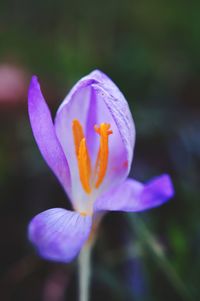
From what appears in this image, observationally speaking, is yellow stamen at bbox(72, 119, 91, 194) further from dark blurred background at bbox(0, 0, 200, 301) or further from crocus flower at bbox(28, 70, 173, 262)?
dark blurred background at bbox(0, 0, 200, 301)

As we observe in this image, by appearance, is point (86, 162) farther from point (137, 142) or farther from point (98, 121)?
point (137, 142)

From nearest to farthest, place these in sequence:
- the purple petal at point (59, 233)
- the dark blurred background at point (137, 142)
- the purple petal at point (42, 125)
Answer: the purple petal at point (59, 233) → the purple petal at point (42, 125) → the dark blurred background at point (137, 142)

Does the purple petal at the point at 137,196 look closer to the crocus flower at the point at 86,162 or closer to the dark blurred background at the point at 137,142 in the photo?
the crocus flower at the point at 86,162

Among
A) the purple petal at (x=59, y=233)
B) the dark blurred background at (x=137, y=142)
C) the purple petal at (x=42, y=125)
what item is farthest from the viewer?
the dark blurred background at (x=137, y=142)

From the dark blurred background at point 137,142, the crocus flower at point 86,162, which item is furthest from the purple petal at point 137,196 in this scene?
the dark blurred background at point 137,142

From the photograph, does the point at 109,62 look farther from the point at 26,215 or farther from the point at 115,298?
the point at 115,298

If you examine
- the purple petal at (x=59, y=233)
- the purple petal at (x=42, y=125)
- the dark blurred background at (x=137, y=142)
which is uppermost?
the purple petal at (x=42, y=125)

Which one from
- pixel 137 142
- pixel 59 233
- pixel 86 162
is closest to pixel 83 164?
pixel 86 162
